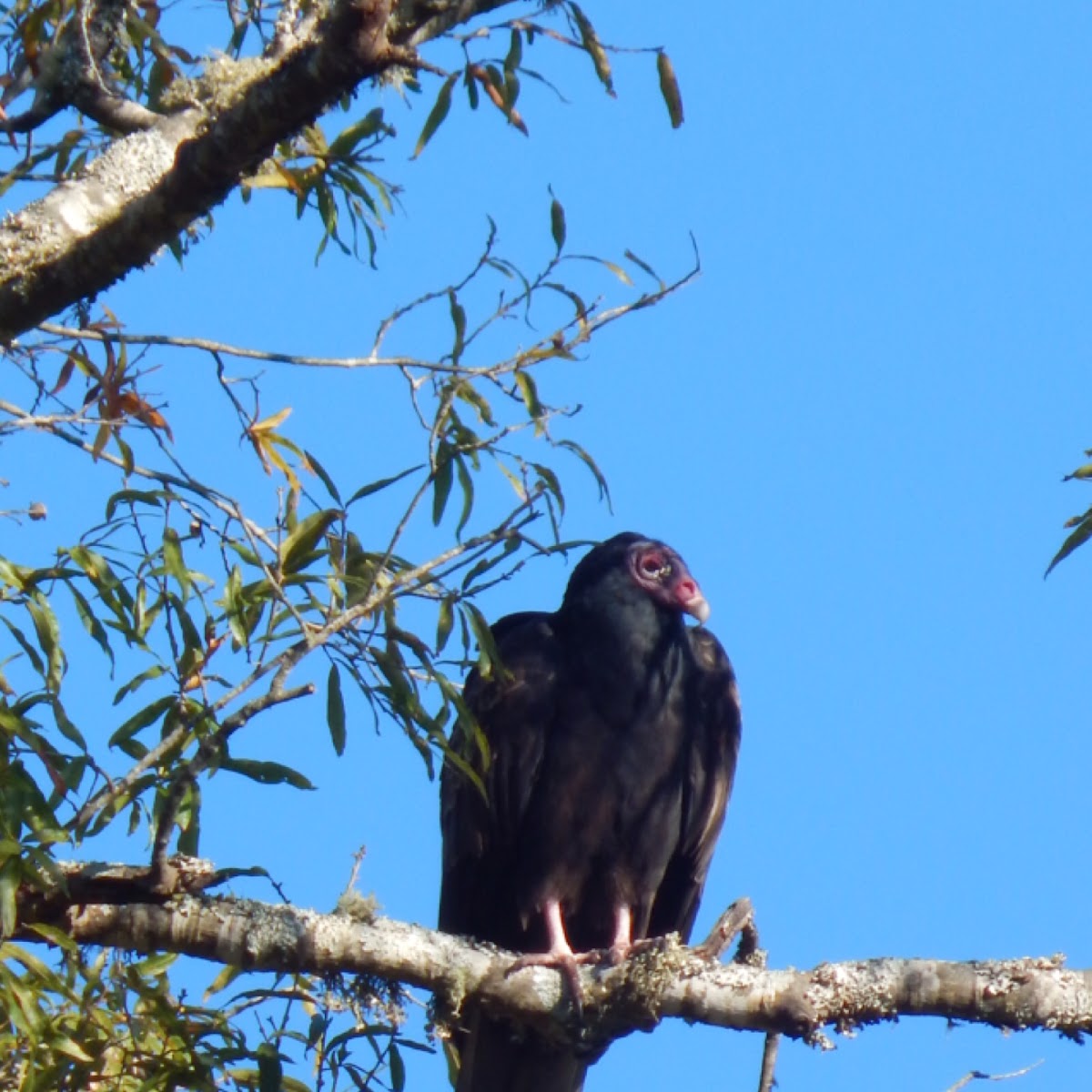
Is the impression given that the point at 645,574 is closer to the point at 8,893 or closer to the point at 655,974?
the point at 655,974

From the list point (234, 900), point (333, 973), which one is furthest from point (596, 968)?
point (234, 900)

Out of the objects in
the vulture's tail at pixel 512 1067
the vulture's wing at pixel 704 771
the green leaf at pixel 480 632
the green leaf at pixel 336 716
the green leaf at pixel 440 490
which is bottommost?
the vulture's tail at pixel 512 1067

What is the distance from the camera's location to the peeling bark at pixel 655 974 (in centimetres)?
299

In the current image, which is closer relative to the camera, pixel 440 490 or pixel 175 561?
pixel 175 561

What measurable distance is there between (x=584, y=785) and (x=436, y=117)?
192 centimetres

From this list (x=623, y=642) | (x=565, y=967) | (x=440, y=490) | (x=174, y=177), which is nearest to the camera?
(x=174, y=177)

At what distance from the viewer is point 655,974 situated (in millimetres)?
3400

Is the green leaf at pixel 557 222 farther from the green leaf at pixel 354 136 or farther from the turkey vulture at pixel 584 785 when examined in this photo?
the turkey vulture at pixel 584 785

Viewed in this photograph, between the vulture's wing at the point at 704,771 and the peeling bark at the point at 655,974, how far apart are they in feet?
4.12

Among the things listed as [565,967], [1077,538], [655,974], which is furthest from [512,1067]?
[1077,538]

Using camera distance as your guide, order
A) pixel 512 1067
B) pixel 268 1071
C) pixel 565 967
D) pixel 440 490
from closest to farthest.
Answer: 1. pixel 268 1071
2. pixel 440 490
3. pixel 565 967
4. pixel 512 1067

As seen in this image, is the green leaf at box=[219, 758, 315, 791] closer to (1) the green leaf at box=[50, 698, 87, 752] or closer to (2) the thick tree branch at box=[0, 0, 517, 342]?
(1) the green leaf at box=[50, 698, 87, 752]

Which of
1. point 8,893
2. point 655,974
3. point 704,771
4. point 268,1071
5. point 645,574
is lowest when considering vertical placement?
point 268,1071

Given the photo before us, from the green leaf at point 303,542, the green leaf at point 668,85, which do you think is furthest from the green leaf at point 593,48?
the green leaf at point 303,542
